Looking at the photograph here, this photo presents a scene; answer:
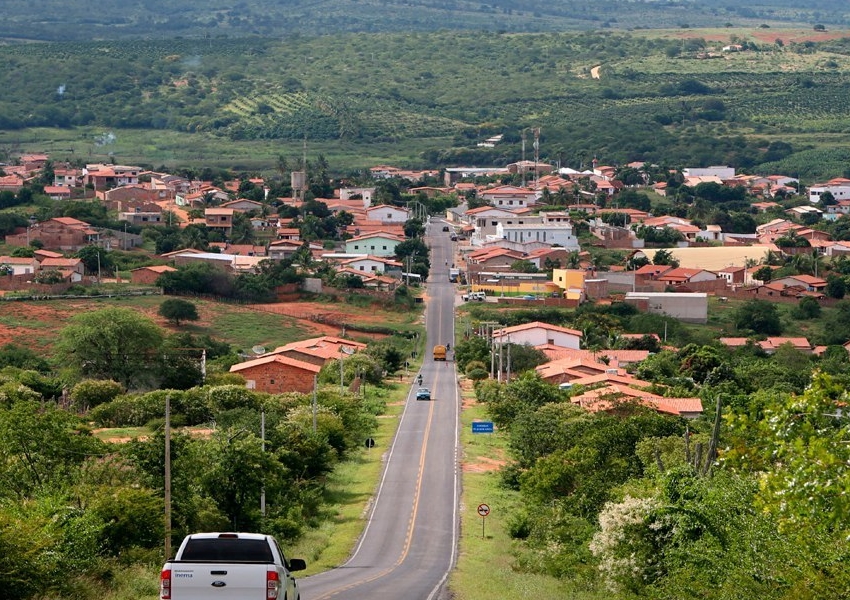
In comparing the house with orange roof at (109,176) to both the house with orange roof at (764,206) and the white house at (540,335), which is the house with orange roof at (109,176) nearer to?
the house with orange roof at (764,206)

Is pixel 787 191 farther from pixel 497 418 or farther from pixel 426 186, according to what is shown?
pixel 497 418

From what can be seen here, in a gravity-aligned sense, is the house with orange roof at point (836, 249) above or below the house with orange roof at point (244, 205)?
below

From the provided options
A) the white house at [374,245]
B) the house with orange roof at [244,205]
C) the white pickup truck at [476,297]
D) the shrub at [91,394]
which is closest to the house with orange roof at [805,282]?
the white pickup truck at [476,297]

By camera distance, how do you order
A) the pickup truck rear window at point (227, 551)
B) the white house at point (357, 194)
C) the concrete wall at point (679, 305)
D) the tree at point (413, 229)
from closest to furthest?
Result: the pickup truck rear window at point (227, 551) → the concrete wall at point (679, 305) → the tree at point (413, 229) → the white house at point (357, 194)

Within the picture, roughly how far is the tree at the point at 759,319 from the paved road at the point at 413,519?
23445mm

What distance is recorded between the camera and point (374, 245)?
109875 mm

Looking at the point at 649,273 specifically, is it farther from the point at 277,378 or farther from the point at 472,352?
the point at 277,378

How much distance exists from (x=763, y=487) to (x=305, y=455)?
25.7 meters

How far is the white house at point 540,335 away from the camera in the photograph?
3132 inches

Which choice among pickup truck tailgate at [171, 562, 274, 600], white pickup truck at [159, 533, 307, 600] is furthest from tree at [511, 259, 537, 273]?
pickup truck tailgate at [171, 562, 274, 600]

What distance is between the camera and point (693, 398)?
2339 inches

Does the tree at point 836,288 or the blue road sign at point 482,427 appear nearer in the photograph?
the blue road sign at point 482,427

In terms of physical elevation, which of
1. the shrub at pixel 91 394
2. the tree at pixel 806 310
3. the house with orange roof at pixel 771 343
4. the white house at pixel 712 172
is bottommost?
the white house at pixel 712 172

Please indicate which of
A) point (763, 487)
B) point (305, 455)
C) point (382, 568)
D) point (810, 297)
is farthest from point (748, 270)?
point (763, 487)
